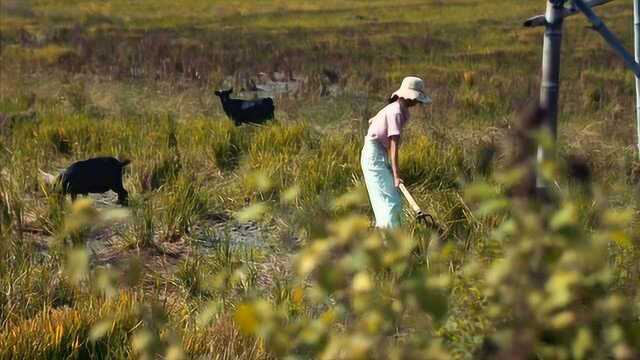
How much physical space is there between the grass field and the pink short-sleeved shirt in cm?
58

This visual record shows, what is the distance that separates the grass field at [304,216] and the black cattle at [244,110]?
0.36 m

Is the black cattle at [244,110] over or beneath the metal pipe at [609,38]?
beneath

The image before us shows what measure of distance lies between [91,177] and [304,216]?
2.27 metres

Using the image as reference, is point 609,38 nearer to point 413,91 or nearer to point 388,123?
point 413,91

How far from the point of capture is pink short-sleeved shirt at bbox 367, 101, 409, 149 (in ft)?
20.0

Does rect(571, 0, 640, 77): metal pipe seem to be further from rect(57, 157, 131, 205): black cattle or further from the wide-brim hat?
rect(57, 157, 131, 205): black cattle

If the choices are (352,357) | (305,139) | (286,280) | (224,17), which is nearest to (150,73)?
(305,139)

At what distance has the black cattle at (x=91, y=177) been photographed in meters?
7.20

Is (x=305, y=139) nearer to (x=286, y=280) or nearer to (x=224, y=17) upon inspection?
(x=286, y=280)

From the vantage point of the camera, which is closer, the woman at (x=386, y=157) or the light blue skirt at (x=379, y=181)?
the woman at (x=386, y=157)

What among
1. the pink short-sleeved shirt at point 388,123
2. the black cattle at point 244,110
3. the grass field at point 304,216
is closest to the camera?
the grass field at point 304,216

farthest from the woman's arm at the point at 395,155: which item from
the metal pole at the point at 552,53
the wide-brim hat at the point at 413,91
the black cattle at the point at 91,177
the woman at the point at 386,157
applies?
the black cattle at the point at 91,177

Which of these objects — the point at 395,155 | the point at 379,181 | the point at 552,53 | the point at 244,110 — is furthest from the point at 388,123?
the point at 244,110

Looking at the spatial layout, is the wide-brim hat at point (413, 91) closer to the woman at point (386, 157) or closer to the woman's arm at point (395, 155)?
the woman at point (386, 157)
